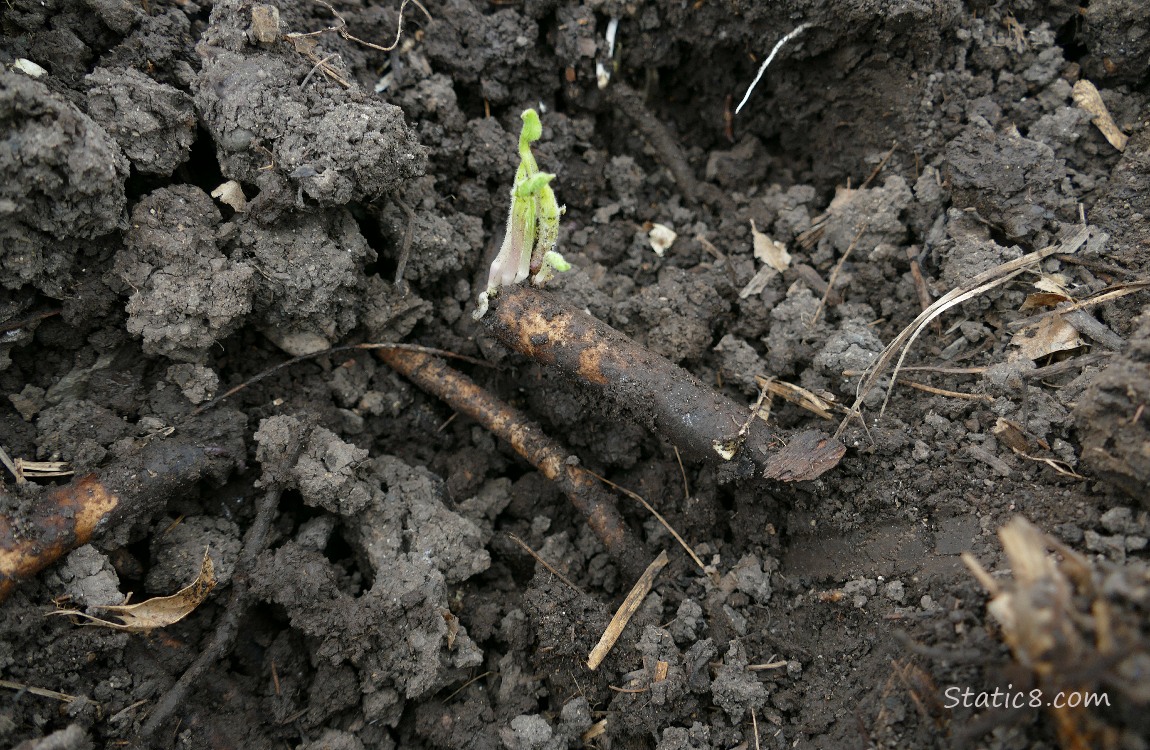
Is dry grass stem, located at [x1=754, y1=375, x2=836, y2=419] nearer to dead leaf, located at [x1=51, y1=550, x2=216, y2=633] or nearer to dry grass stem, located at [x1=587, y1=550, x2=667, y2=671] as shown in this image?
dry grass stem, located at [x1=587, y1=550, x2=667, y2=671]

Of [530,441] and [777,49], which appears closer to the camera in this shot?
[530,441]

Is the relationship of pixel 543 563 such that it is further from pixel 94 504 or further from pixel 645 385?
pixel 94 504

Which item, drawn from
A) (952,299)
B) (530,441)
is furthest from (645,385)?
(952,299)

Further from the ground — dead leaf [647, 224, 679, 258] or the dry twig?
dead leaf [647, 224, 679, 258]

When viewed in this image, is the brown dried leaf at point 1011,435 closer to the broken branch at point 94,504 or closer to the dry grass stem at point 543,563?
the dry grass stem at point 543,563

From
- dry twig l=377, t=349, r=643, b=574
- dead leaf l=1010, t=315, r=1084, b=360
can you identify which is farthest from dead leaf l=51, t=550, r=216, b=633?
dead leaf l=1010, t=315, r=1084, b=360

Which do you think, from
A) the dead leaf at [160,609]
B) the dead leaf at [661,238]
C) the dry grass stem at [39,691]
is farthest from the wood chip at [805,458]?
the dry grass stem at [39,691]
